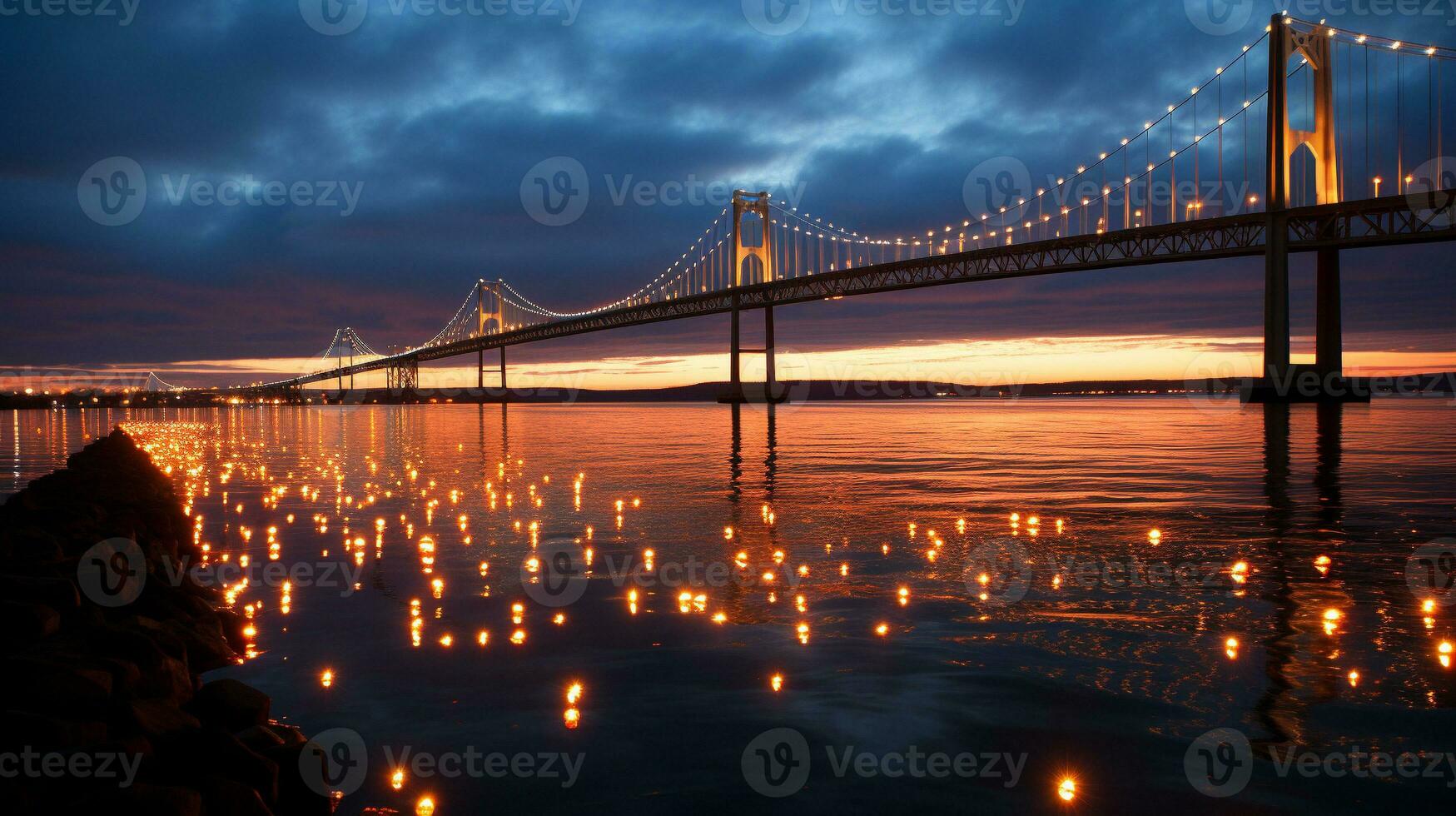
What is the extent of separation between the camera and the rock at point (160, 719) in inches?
128

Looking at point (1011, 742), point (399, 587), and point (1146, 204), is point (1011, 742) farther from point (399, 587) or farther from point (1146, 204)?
point (1146, 204)

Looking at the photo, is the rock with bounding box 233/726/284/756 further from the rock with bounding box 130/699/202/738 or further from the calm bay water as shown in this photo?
the calm bay water

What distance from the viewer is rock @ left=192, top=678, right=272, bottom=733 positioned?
11.8 ft

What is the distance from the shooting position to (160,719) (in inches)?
132

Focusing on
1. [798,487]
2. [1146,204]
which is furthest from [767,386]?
[798,487]

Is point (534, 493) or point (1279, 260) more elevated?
point (1279, 260)

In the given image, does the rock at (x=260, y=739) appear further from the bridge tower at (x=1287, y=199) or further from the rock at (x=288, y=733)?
the bridge tower at (x=1287, y=199)

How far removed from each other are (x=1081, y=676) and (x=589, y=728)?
2137 millimetres

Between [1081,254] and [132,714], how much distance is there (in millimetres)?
56355

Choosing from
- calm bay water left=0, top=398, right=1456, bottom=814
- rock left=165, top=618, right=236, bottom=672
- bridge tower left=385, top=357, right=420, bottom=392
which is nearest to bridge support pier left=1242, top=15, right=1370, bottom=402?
calm bay water left=0, top=398, right=1456, bottom=814

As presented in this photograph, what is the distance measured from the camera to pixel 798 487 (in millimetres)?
12734

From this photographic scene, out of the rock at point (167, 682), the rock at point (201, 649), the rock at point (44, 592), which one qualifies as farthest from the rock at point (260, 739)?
the rock at point (44, 592)

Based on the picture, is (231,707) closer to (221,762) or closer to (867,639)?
(221,762)

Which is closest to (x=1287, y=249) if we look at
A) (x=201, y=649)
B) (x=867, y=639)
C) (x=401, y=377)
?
(x=867, y=639)
